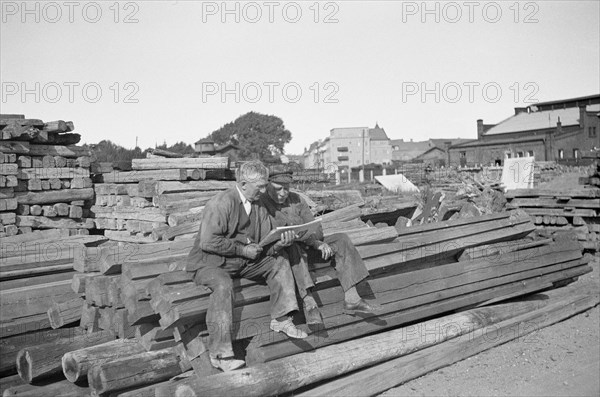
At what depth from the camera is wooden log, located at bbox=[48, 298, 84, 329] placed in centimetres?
581

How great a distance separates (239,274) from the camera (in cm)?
530

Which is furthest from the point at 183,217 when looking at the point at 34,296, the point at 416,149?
the point at 416,149

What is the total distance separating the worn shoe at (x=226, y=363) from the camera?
4.81 metres

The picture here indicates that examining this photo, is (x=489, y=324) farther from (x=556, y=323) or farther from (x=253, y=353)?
(x=253, y=353)

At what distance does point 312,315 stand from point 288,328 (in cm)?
33

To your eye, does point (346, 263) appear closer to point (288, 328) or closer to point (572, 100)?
point (288, 328)

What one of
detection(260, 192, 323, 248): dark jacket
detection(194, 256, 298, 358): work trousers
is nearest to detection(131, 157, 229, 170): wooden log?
detection(260, 192, 323, 248): dark jacket

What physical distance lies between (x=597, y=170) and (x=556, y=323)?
860 centimetres

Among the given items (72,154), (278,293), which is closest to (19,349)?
(278,293)

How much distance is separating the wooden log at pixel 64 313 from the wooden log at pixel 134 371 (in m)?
1.19

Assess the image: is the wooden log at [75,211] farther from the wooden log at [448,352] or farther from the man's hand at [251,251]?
the wooden log at [448,352]

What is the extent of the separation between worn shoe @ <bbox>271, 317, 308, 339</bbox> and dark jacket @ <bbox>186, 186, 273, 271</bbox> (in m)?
0.64

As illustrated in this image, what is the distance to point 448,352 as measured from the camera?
21.6ft

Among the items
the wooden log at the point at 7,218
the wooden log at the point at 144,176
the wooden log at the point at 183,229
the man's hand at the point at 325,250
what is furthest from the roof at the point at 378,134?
the man's hand at the point at 325,250
